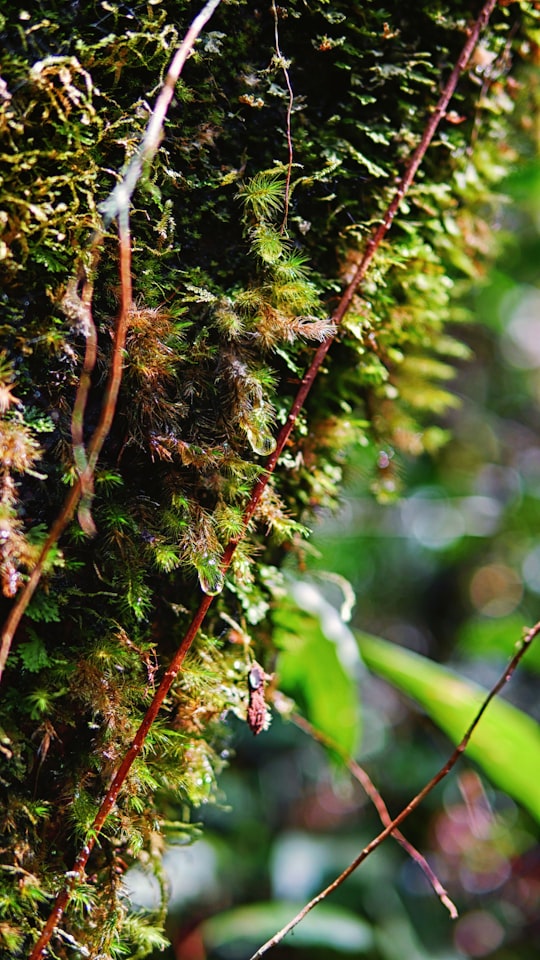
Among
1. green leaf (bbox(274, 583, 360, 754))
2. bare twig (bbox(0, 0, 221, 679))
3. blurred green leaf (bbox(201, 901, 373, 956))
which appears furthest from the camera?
blurred green leaf (bbox(201, 901, 373, 956))

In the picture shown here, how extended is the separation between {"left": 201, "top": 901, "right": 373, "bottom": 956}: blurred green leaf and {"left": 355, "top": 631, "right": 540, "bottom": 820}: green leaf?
2.20 ft

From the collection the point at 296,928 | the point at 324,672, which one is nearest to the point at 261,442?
the point at 324,672

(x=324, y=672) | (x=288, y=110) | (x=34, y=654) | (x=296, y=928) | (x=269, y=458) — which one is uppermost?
(x=288, y=110)

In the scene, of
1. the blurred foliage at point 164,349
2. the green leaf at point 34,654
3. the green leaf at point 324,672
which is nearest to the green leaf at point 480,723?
the green leaf at point 324,672

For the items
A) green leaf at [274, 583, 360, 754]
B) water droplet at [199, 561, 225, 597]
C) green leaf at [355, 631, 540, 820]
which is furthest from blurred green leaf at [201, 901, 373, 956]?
water droplet at [199, 561, 225, 597]

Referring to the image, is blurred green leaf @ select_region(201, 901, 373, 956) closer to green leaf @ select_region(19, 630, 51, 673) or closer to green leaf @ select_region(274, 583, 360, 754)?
green leaf @ select_region(274, 583, 360, 754)

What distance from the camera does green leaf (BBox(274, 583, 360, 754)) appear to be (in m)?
1.06

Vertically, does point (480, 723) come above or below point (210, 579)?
A: below

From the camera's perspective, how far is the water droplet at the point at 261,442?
0.60m

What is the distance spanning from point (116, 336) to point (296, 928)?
5.22 ft

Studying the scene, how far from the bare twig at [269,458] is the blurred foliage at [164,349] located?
0.05 feet

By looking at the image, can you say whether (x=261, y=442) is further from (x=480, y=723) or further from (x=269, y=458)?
(x=480, y=723)

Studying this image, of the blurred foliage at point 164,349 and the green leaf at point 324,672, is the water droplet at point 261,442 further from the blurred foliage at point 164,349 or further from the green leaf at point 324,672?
the green leaf at point 324,672

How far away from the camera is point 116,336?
528 millimetres
